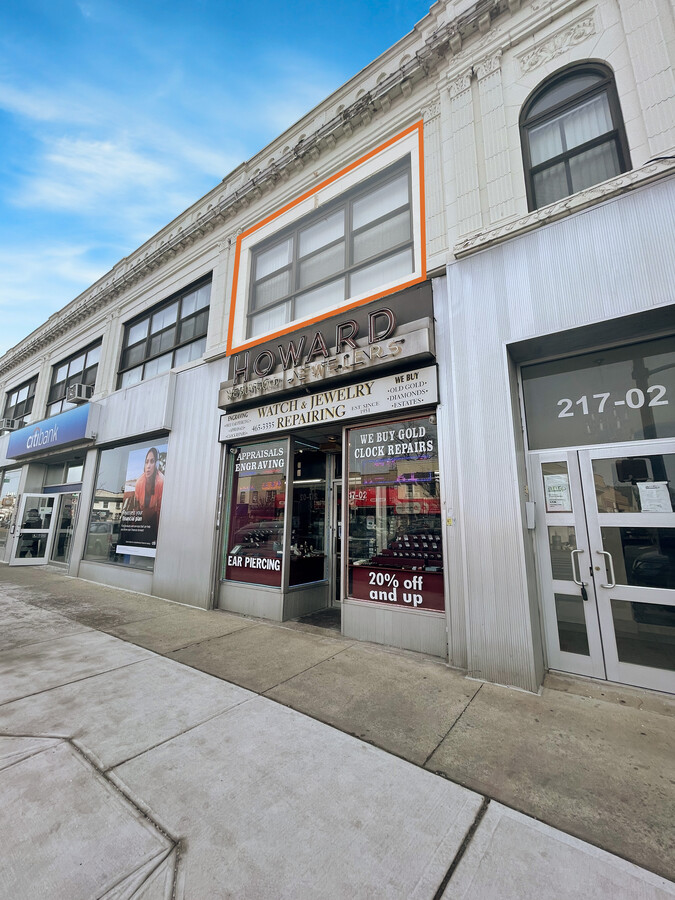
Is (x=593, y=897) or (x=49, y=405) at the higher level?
(x=49, y=405)

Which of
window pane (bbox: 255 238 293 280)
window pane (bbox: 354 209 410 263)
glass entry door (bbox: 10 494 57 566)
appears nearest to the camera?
window pane (bbox: 354 209 410 263)

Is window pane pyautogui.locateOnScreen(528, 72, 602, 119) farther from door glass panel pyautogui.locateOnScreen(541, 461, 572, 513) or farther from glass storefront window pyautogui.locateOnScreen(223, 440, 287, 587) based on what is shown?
glass storefront window pyautogui.locateOnScreen(223, 440, 287, 587)

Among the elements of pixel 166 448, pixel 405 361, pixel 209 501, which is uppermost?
pixel 405 361

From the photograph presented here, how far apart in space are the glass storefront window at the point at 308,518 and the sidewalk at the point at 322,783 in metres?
2.45

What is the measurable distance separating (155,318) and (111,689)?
380 inches

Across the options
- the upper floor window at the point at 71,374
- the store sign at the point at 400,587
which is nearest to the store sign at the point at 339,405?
the store sign at the point at 400,587

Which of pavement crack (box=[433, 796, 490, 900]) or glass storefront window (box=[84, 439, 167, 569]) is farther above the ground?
glass storefront window (box=[84, 439, 167, 569])

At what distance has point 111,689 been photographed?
3.74m

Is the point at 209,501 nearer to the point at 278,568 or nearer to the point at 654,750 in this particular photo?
the point at 278,568

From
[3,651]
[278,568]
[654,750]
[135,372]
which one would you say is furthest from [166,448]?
[654,750]

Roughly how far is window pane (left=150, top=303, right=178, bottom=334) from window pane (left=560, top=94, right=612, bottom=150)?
8897 mm

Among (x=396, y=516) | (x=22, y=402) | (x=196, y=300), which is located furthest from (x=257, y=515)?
(x=22, y=402)

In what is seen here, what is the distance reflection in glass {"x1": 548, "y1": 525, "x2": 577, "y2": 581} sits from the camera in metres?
4.45

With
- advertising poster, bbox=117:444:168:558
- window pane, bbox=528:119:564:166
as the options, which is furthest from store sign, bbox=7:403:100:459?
window pane, bbox=528:119:564:166
